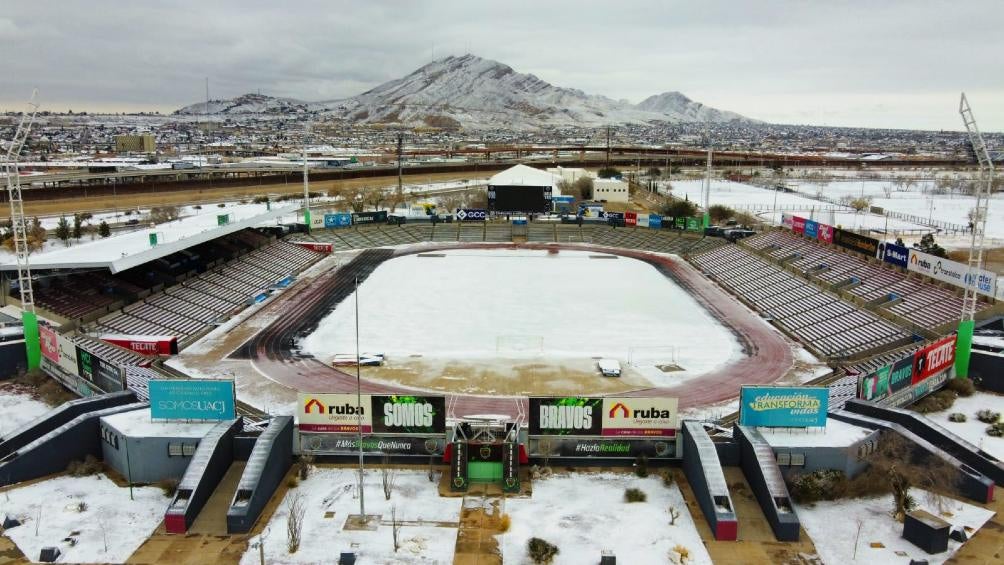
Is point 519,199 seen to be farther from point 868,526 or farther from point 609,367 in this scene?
point 868,526

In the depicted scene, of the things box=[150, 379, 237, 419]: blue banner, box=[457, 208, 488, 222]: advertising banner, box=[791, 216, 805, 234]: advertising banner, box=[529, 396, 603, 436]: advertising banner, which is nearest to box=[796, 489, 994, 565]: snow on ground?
box=[529, 396, 603, 436]: advertising banner

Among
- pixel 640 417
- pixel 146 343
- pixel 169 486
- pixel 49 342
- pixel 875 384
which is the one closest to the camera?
pixel 169 486

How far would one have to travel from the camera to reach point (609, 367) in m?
41.6

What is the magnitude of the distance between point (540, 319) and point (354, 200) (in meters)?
61.5

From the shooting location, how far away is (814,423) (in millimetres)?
29203

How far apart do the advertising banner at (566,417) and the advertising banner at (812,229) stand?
150ft

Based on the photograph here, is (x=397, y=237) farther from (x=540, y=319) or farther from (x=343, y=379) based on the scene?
(x=343, y=379)

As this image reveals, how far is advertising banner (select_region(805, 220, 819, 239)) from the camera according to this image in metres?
66.5

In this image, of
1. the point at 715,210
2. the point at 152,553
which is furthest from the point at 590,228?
the point at 152,553

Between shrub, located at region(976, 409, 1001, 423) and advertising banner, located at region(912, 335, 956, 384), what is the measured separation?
115 inches

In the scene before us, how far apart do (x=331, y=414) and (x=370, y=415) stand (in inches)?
65.5

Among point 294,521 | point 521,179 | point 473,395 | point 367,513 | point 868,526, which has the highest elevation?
point 521,179

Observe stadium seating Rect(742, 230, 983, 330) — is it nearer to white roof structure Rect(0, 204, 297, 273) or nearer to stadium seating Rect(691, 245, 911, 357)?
stadium seating Rect(691, 245, 911, 357)

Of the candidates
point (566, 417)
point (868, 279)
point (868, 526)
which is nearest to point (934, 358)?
point (868, 526)
